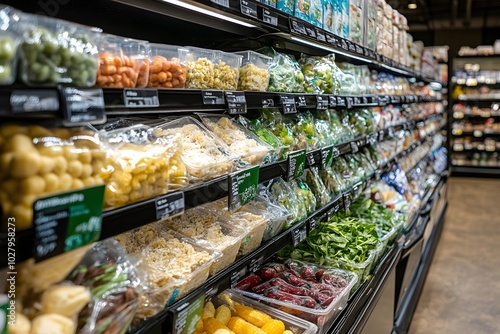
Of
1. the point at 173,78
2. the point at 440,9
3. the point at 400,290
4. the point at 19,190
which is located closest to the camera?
the point at 19,190

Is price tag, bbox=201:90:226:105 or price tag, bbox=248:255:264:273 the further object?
price tag, bbox=248:255:264:273

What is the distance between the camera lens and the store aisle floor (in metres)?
3.72

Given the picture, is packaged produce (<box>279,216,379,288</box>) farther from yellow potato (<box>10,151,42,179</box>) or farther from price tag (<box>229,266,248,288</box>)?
yellow potato (<box>10,151,42,179</box>)

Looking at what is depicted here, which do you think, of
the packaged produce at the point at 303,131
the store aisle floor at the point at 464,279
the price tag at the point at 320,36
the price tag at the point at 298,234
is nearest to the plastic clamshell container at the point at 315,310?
the price tag at the point at 298,234

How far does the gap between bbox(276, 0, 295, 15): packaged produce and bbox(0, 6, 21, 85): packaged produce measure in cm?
140

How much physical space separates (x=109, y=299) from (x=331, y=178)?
2.05m

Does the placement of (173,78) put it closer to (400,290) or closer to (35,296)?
(35,296)

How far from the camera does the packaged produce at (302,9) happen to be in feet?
7.49

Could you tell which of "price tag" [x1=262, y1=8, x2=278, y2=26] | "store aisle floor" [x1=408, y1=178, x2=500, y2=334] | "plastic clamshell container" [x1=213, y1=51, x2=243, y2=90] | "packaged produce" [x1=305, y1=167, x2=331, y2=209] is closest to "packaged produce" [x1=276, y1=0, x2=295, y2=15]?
"price tag" [x1=262, y1=8, x2=278, y2=26]

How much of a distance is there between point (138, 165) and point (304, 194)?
56.0 inches

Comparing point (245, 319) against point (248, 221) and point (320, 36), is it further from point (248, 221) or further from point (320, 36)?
point (320, 36)

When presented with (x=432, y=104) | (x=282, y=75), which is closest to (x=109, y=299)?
(x=282, y=75)

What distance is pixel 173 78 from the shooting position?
1.54 meters

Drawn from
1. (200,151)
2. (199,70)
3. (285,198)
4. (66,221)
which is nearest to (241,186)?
(200,151)
